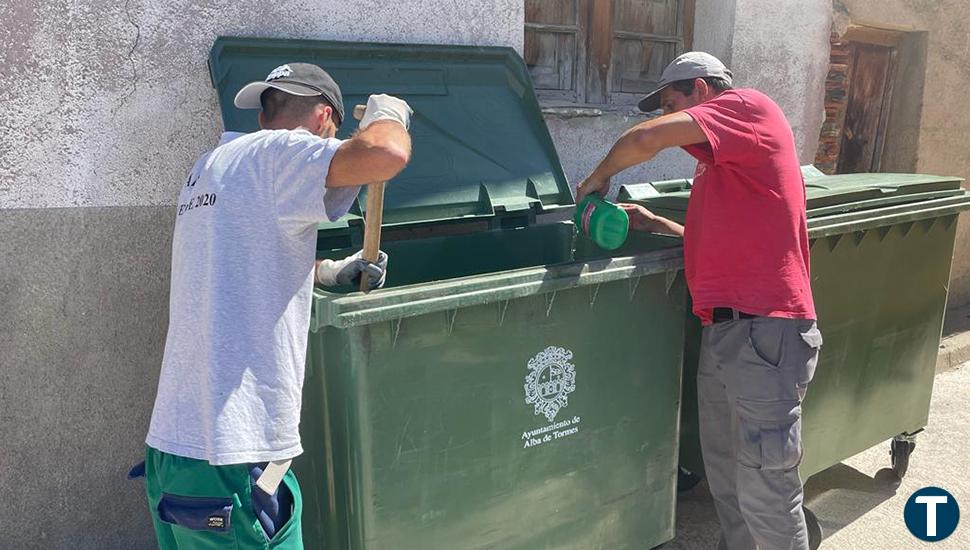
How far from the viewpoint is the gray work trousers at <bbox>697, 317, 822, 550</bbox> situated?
8.45 feet

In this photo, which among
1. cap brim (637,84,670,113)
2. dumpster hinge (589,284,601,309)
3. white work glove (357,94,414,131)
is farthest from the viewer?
cap brim (637,84,670,113)

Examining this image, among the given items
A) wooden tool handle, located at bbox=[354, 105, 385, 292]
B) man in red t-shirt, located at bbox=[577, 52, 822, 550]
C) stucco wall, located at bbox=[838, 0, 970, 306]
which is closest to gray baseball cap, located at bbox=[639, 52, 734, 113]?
Answer: man in red t-shirt, located at bbox=[577, 52, 822, 550]

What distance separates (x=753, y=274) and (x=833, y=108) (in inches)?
131

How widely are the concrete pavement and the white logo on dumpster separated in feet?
4.11

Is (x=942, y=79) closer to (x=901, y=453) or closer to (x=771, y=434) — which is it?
(x=901, y=453)

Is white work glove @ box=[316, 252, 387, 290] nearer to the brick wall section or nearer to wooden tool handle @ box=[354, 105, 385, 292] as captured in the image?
wooden tool handle @ box=[354, 105, 385, 292]

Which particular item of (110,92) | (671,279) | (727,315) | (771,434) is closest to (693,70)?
(671,279)

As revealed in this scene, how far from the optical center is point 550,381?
239 cm

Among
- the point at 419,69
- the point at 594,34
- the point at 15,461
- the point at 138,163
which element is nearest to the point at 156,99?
the point at 138,163

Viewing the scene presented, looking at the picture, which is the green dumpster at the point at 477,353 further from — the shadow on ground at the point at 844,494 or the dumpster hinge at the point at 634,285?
the shadow on ground at the point at 844,494

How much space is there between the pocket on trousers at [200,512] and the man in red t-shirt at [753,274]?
1527 mm

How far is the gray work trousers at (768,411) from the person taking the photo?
8.45ft

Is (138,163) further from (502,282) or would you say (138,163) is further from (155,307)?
(502,282)

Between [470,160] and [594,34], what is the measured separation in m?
1.70
